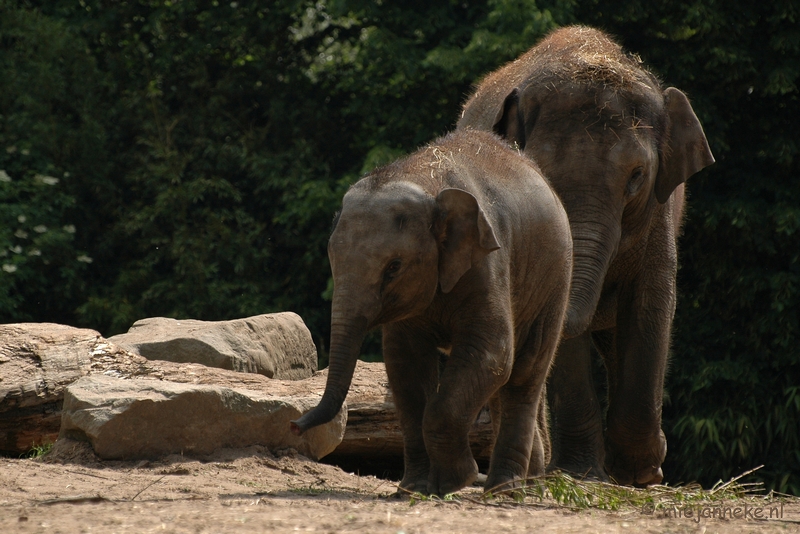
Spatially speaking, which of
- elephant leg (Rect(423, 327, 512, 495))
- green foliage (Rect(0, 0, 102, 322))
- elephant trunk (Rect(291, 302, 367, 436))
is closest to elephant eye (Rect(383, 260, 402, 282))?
elephant trunk (Rect(291, 302, 367, 436))

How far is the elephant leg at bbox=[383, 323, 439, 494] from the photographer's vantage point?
16.6 feet

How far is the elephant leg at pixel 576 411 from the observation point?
6836mm

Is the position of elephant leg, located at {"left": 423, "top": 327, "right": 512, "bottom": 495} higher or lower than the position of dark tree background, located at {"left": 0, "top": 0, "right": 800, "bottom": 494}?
lower

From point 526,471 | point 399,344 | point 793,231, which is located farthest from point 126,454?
point 793,231

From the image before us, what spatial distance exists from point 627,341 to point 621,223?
2.36 feet

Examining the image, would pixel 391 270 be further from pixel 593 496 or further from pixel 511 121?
pixel 511 121

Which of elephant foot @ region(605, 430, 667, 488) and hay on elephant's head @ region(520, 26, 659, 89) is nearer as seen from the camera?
hay on elephant's head @ region(520, 26, 659, 89)

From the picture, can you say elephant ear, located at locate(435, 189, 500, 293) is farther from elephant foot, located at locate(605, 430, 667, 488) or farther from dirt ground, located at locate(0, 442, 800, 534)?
elephant foot, located at locate(605, 430, 667, 488)

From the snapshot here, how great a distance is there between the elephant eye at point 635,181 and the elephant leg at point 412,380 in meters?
1.91

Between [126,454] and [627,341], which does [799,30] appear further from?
[126,454]

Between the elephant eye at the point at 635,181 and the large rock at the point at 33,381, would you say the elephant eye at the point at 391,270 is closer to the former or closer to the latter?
the elephant eye at the point at 635,181

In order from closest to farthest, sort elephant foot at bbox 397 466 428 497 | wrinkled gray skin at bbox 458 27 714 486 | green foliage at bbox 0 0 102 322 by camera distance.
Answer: elephant foot at bbox 397 466 428 497 → wrinkled gray skin at bbox 458 27 714 486 → green foliage at bbox 0 0 102 322

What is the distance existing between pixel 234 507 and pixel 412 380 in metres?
1.19

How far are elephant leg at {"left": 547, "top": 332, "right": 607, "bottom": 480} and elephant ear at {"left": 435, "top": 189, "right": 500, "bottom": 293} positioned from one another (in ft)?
7.56
